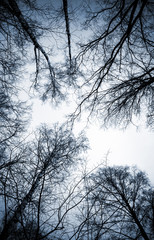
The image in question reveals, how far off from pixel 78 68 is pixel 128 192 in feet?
26.9

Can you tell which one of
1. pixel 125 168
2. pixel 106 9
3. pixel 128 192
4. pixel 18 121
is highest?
pixel 106 9

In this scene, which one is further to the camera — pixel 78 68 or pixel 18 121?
pixel 18 121

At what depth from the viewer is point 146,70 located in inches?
158

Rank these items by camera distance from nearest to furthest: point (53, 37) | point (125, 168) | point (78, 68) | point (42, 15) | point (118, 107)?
1. point (42, 15)
2. point (53, 37)
3. point (78, 68)
4. point (118, 107)
5. point (125, 168)

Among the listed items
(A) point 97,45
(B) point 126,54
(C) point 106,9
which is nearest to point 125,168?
(B) point 126,54

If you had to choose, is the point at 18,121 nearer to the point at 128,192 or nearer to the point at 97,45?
the point at 97,45

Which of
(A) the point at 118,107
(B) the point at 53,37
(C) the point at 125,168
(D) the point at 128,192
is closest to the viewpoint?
(B) the point at 53,37

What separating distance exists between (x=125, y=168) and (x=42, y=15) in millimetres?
10360

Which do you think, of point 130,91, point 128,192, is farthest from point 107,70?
point 128,192

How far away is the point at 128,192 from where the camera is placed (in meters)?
7.32

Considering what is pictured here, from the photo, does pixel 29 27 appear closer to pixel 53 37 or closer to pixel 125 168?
pixel 53 37

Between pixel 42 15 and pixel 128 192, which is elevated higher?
pixel 42 15

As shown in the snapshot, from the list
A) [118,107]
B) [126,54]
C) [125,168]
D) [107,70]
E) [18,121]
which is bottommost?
[125,168]

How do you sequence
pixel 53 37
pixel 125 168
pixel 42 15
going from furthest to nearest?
pixel 125 168
pixel 53 37
pixel 42 15
